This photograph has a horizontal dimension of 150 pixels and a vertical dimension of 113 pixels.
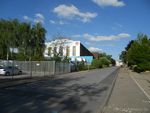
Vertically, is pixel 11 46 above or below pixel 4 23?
below

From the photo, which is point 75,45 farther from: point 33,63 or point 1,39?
point 33,63

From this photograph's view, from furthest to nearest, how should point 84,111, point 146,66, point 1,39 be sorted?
point 1,39 < point 146,66 < point 84,111

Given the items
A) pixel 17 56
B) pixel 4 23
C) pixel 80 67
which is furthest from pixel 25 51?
pixel 80 67

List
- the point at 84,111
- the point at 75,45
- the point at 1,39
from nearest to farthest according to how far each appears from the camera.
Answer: the point at 84,111 < the point at 1,39 < the point at 75,45

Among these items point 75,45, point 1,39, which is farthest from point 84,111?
point 75,45

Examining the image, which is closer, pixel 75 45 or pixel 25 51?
pixel 25 51

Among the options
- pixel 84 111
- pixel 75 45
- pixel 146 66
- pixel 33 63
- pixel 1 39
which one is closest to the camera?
pixel 84 111

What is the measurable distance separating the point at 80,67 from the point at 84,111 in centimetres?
6866

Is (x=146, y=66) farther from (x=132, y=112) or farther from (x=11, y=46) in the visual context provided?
(x=132, y=112)

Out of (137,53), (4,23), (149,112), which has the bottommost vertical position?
(149,112)

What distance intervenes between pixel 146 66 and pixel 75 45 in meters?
70.2

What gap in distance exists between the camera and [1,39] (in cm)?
7656

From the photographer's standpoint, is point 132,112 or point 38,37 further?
point 38,37

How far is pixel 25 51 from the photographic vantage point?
80125 millimetres
